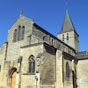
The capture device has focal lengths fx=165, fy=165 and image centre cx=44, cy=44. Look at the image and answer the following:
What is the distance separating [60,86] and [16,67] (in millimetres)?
6859

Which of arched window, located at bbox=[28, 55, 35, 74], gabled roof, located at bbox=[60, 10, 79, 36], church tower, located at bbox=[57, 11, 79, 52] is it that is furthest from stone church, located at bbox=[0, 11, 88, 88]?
gabled roof, located at bbox=[60, 10, 79, 36]

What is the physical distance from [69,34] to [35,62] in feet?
81.5

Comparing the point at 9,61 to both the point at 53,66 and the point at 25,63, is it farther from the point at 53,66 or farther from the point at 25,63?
the point at 53,66

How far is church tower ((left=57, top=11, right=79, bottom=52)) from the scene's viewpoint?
142 feet

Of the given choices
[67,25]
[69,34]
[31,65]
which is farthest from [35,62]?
[67,25]

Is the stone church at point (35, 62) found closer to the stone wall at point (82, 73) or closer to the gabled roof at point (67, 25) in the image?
the stone wall at point (82, 73)

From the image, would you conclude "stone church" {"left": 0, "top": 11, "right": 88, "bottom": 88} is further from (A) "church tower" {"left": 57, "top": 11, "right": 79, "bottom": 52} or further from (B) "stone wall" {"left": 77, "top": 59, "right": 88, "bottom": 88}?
(A) "church tower" {"left": 57, "top": 11, "right": 79, "bottom": 52}

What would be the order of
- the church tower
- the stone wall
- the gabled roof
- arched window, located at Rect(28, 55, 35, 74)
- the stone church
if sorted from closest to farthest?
the stone church
arched window, located at Rect(28, 55, 35, 74)
the stone wall
the church tower
the gabled roof

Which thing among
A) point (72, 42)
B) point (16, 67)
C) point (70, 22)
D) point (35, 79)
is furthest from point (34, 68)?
point (70, 22)

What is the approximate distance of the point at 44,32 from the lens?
2788cm

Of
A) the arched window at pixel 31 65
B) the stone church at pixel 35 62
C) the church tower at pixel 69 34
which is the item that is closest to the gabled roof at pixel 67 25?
the church tower at pixel 69 34

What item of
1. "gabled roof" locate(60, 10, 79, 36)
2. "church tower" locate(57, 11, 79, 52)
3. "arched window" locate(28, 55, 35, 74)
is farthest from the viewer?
"gabled roof" locate(60, 10, 79, 36)

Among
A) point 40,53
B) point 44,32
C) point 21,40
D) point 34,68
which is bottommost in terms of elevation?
point 34,68

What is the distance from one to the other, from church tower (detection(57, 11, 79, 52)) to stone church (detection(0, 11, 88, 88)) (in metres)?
13.4
